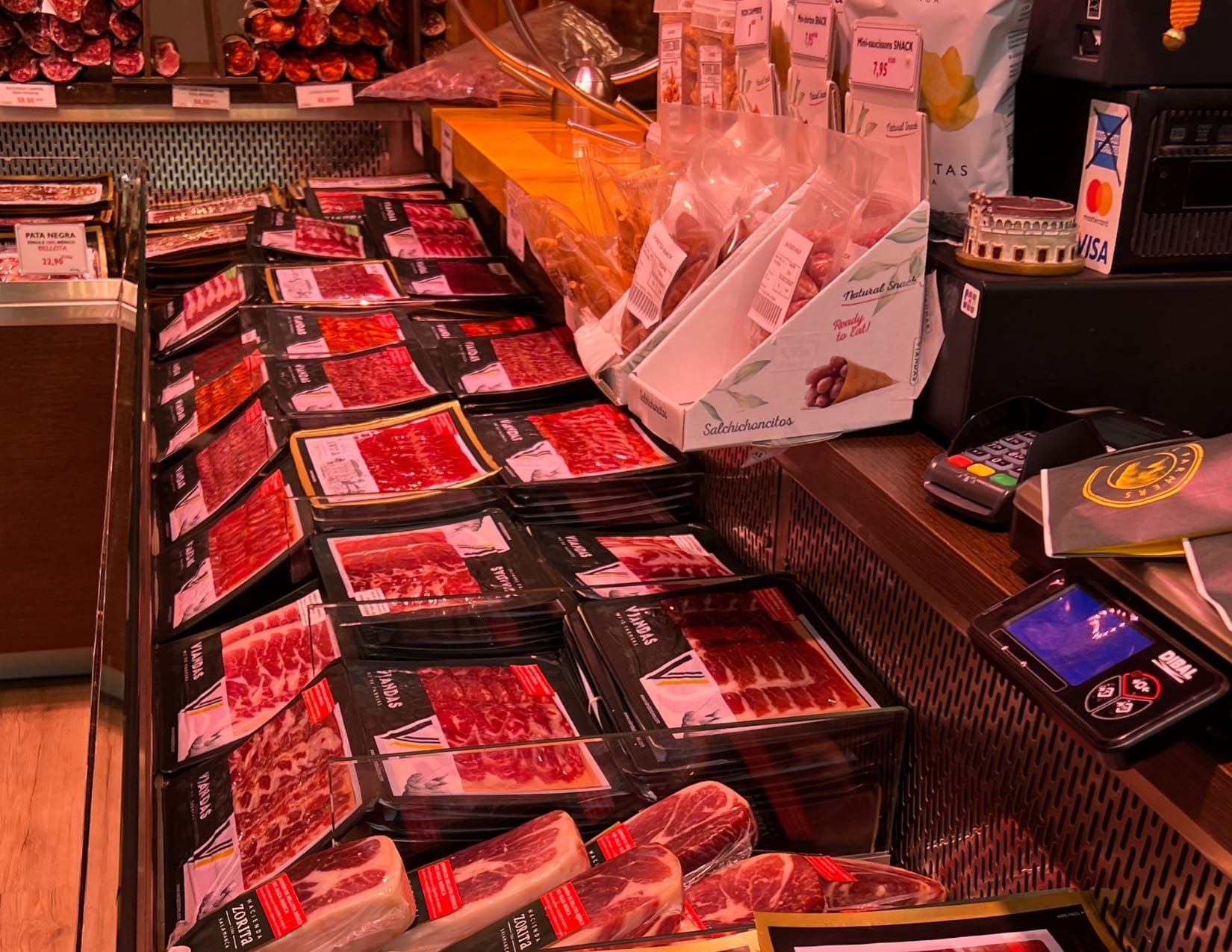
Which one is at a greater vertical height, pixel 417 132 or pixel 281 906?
pixel 417 132

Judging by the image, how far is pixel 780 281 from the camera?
1.24 meters

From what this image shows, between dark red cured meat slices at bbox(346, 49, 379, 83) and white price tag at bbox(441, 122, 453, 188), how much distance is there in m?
0.79

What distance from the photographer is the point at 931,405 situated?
1303 mm

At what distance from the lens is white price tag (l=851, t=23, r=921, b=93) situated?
4.02 feet

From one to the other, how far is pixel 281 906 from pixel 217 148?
10.8 feet

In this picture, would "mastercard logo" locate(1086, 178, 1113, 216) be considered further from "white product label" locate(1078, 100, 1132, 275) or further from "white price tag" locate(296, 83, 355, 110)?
"white price tag" locate(296, 83, 355, 110)

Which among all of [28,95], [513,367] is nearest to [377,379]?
[513,367]

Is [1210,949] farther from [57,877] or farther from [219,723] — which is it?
[57,877]

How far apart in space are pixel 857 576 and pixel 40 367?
2265 mm

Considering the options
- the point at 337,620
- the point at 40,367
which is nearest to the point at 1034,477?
the point at 337,620

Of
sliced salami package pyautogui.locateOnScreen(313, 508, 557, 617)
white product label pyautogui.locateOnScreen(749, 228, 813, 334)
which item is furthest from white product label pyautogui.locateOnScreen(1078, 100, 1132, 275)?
sliced salami package pyautogui.locateOnScreen(313, 508, 557, 617)

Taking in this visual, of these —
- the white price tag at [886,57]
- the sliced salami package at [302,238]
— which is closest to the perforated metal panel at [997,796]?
the white price tag at [886,57]

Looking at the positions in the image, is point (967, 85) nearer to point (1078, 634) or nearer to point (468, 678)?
point (1078, 634)

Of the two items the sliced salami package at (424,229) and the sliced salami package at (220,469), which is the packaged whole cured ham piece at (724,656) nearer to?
the sliced salami package at (220,469)
